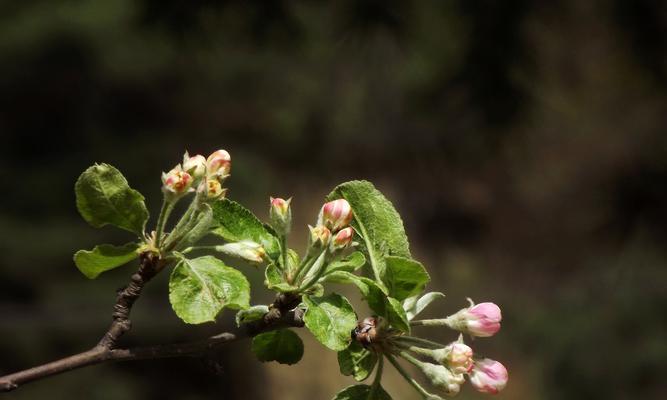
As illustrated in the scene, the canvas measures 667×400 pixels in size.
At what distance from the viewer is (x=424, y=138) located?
3252 mm

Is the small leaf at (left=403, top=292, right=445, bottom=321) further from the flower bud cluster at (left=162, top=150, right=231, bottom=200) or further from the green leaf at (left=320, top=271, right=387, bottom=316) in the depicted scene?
the flower bud cluster at (left=162, top=150, right=231, bottom=200)

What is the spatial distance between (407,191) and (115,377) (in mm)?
1752

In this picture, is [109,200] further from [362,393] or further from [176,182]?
[362,393]

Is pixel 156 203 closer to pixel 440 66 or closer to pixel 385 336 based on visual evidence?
pixel 440 66

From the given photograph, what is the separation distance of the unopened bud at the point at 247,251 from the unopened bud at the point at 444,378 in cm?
18

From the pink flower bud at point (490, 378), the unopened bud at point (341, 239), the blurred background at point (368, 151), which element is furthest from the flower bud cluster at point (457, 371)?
the blurred background at point (368, 151)

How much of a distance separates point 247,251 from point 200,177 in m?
0.08

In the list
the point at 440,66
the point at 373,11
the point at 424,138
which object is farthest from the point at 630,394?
the point at 373,11

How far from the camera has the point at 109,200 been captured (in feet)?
2.62

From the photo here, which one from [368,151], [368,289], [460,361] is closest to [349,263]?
[368,289]

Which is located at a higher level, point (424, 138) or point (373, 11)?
point (424, 138)

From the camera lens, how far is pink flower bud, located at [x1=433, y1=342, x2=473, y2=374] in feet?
2.66

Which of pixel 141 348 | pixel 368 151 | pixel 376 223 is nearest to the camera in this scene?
pixel 141 348

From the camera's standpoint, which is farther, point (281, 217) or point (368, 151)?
point (368, 151)
